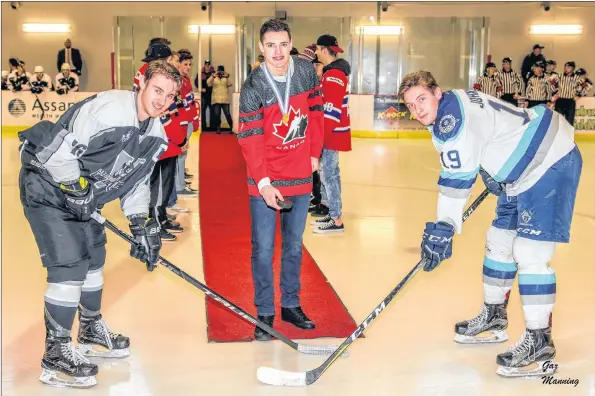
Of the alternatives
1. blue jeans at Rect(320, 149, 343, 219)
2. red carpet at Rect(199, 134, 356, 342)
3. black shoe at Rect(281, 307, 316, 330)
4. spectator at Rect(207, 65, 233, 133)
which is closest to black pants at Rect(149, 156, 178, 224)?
red carpet at Rect(199, 134, 356, 342)

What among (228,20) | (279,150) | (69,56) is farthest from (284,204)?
(69,56)

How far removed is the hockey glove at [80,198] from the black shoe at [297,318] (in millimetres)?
1277

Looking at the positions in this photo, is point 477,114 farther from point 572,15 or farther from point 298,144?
point 572,15

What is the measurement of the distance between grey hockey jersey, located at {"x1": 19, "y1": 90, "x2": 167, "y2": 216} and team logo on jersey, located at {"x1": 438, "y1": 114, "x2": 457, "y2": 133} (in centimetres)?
118

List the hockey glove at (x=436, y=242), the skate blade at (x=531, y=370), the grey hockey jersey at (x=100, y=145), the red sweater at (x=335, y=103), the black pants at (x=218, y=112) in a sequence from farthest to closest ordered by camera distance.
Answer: the black pants at (x=218, y=112), the red sweater at (x=335, y=103), the skate blade at (x=531, y=370), the hockey glove at (x=436, y=242), the grey hockey jersey at (x=100, y=145)

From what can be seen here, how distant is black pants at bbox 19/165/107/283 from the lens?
126 inches

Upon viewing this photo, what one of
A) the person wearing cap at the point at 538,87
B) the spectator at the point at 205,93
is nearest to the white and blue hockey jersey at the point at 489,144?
the person wearing cap at the point at 538,87

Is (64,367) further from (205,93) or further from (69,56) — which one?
(69,56)

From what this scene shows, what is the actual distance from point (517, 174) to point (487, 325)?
34.7 inches

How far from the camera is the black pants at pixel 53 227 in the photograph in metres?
3.21

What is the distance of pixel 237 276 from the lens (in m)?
5.01

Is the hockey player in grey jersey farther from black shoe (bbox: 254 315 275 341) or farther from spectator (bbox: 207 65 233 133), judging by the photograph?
spectator (bbox: 207 65 233 133)

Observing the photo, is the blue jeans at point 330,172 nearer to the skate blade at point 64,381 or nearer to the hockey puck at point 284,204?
the hockey puck at point 284,204

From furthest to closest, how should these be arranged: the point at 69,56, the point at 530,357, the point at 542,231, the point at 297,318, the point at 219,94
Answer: the point at 69,56, the point at 219,94, the point at 297,318, the point at 530,357, the point at 542,231
